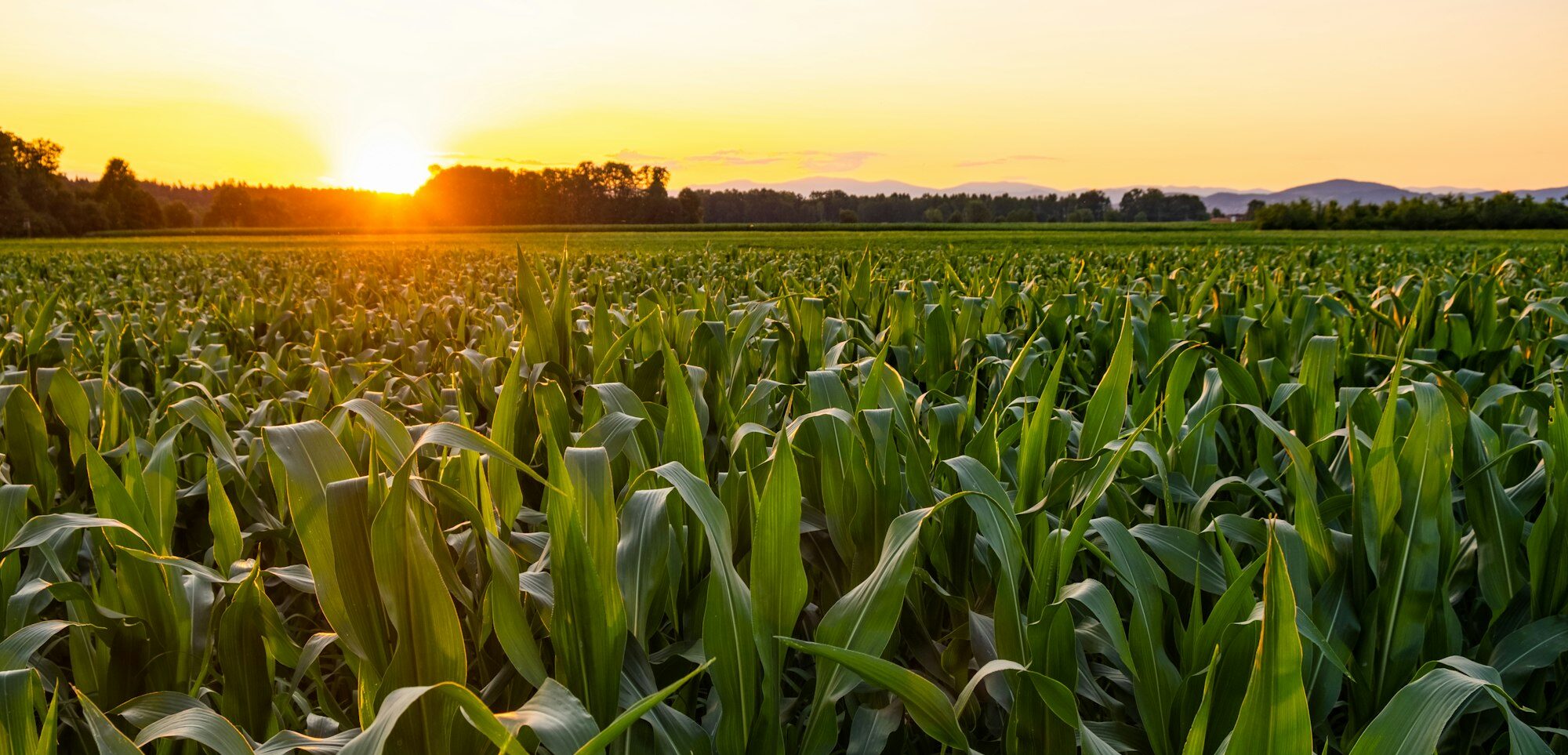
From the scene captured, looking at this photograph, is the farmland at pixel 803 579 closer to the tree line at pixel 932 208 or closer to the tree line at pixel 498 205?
the tree line at pixel 498 205

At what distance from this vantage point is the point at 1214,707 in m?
1.06

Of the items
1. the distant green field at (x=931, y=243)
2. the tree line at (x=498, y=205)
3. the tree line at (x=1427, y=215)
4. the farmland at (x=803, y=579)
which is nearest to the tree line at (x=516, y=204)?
the tree line at (x=498, y=205)

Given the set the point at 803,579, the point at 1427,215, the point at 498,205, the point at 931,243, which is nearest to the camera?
the point at 803,579

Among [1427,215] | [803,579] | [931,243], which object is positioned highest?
[1427,215]

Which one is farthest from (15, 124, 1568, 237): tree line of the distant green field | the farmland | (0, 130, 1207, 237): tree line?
the farmland

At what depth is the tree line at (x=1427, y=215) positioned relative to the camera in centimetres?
5256

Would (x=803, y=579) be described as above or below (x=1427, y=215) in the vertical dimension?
below

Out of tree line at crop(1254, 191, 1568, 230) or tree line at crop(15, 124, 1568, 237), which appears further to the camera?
tree line at crop(15, 124, 1568, 237)

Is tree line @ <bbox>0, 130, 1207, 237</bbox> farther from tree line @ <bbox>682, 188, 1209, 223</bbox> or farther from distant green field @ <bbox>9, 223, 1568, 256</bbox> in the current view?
distant green field @ <bbox>9, 223, 1568, 256</bbox>

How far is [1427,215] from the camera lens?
5372cm

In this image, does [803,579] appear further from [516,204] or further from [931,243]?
[516,204]

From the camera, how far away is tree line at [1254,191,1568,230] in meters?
52.6

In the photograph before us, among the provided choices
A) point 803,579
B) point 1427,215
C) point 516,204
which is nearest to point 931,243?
point 803,579

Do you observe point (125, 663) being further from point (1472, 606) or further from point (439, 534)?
point (1472, 606)
